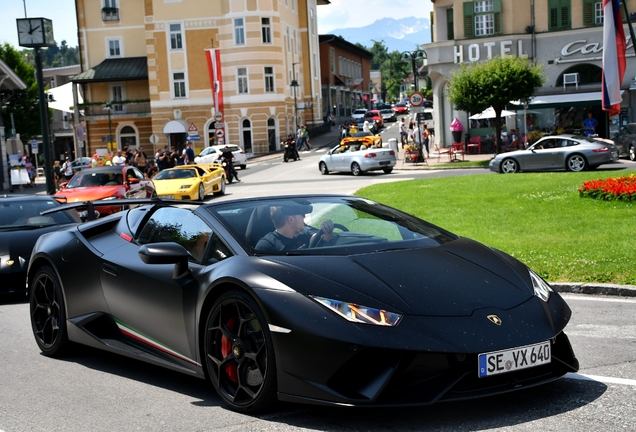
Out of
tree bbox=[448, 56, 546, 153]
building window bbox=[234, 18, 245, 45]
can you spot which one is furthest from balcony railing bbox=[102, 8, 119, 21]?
tree bbox=[448, 56, 546, 153]

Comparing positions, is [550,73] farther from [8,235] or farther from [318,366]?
[318,366]

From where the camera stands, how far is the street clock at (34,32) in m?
24.7

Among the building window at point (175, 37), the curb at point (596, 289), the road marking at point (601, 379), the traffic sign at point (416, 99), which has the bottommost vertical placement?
the curb at point (596, 289)

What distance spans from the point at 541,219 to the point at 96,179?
13.3 metres

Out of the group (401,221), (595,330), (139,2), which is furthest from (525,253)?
(139,2)

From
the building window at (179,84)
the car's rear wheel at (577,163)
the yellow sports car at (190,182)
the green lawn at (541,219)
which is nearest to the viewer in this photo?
the green lawn at (541,219)

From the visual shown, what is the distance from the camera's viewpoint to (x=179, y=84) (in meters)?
70.8

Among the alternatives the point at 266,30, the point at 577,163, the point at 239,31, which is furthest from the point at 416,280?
the point at 266,30

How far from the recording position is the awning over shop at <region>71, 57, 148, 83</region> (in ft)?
242

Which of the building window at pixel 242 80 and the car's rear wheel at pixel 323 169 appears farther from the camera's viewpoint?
the building window at pixel 242 80

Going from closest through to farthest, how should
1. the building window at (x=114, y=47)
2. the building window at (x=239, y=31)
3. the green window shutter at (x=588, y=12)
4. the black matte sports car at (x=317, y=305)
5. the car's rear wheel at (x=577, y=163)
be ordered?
the black matte sports car at (x=317, y=305)
the car's rear wheel at (x=577, y=163)
the green window shutter at (x=588, y=12)
the building window at (x=239, y=31)
the building window at (x=114, y=47)

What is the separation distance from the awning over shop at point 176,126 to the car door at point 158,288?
213ft

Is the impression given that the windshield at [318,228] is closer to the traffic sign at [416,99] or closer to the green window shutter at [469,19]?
the traffic sign at [416,99]

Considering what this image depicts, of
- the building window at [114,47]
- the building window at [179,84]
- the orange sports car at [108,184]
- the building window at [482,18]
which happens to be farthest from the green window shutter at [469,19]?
the building window at [114,47]
